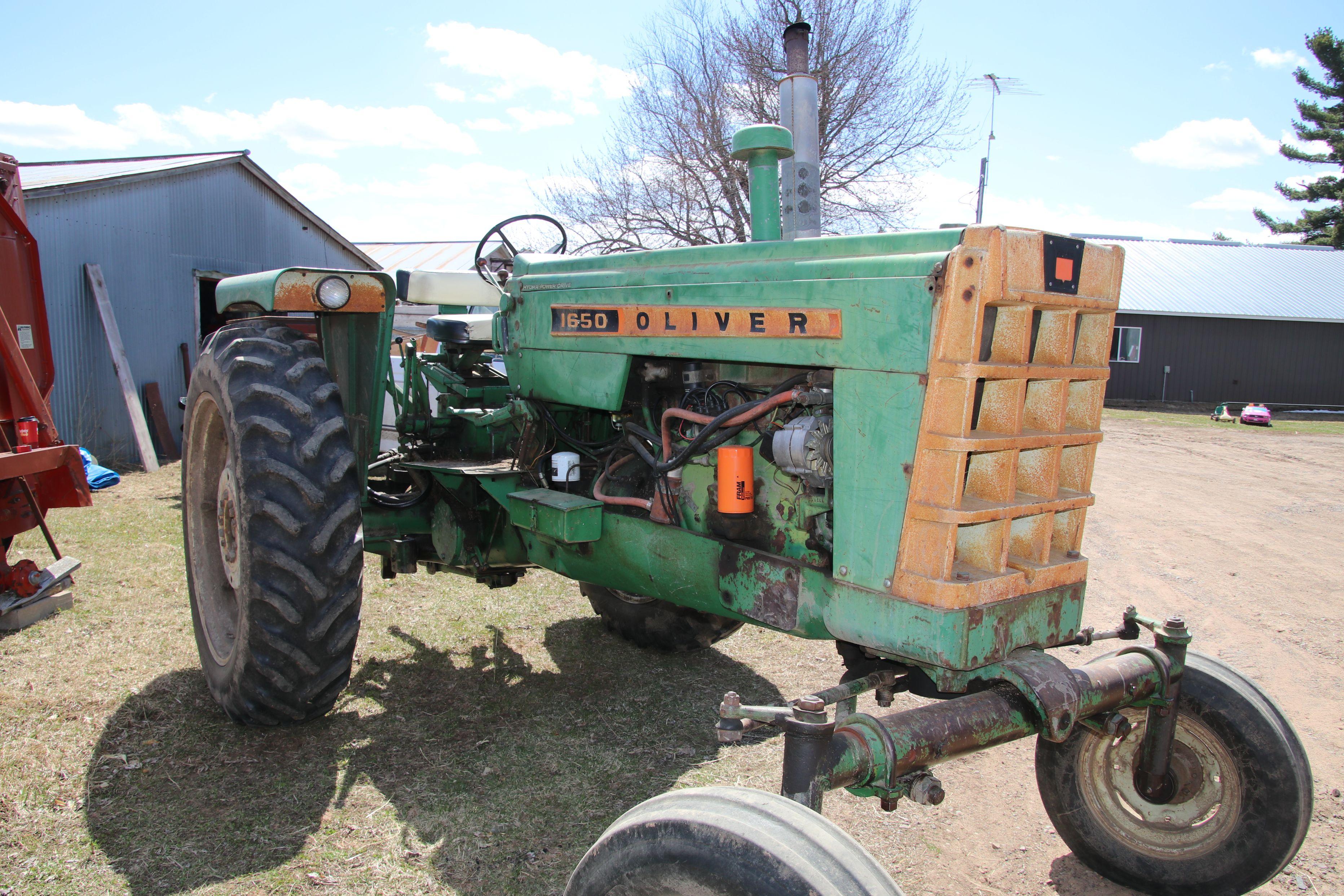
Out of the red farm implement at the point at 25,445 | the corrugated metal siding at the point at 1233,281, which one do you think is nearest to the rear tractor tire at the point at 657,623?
the red farm implement at the point at 25,445

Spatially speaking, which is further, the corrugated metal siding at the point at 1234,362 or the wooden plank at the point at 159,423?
the corrugated metal siding at the point at 1234,362

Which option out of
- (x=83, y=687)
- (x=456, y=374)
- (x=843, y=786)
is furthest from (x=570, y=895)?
(x=456, y=374)

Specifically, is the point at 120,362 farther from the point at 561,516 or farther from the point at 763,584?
the point at 763,584

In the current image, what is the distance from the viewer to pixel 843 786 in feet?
6.37

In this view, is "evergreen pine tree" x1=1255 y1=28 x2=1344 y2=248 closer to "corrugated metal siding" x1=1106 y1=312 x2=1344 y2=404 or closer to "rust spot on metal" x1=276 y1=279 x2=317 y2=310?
"corrugated metal siding" x1=1106 y1=312 x2=1344 y2=404

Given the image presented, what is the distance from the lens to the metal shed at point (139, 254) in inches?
390

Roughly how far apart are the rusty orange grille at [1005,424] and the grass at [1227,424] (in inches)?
546

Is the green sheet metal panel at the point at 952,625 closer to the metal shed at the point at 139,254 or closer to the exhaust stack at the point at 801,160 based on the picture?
the exhaust stack at the point at 801,160

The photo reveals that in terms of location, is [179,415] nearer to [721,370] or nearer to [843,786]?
[721,370]

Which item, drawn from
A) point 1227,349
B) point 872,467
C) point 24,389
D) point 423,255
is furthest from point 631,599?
point 1227,349

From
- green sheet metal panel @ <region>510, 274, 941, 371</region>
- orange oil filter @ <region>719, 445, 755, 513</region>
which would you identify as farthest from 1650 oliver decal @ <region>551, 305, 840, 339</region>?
orange oil filter @ <region>719, 445, 755, 513</region>

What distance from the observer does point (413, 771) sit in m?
3.13

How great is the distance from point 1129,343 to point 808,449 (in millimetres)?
23068

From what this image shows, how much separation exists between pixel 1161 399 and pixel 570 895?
78.8 ft
